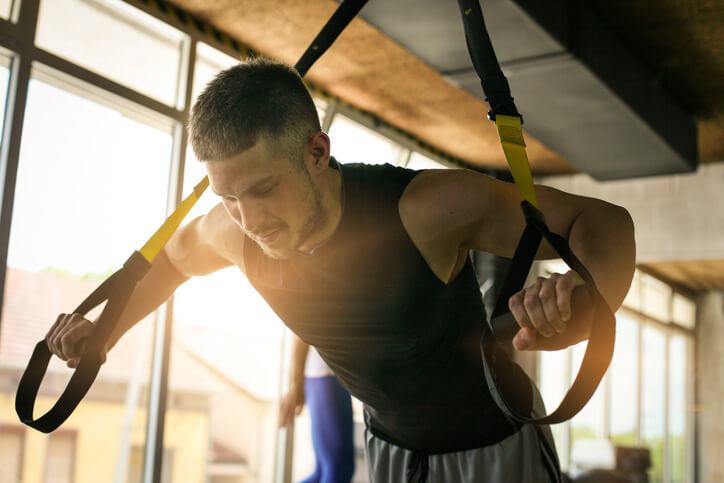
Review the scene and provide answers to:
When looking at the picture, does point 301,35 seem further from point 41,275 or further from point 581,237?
point 581,237

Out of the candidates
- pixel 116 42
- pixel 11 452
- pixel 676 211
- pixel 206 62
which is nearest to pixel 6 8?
pixel 116 42

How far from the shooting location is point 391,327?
1319 mm

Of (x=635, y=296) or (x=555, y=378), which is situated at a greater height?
(x=635, y=296)

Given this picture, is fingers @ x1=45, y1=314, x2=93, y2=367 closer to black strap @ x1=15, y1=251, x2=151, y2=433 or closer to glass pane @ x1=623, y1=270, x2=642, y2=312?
black strap @ x1=15, y1=251, x2=151, y2=433

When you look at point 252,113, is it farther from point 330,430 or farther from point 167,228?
point 330,430

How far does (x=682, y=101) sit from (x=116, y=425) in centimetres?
418

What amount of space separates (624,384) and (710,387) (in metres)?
2.53

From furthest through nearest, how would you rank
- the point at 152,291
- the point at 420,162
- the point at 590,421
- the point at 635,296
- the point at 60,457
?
1. the point at 635,296
2. the point at 590,421
3. the point at 420,162
4. the point at 60,457
5. the point at 152,291

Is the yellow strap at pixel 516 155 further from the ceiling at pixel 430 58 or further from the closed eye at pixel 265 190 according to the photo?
the ceiling at pixel 430 58

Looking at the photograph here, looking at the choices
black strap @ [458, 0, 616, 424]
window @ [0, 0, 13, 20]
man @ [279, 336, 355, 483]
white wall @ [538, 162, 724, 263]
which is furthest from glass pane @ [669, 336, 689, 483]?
black strap @ [458, 0, 616, 424]

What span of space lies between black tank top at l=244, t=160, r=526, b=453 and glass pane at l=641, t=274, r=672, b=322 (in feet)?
24.1

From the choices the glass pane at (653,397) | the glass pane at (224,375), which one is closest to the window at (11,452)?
the glass pane at (224,375)

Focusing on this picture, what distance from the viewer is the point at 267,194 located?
1.17 metres

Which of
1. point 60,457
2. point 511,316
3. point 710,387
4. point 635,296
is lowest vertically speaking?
point 60,457
